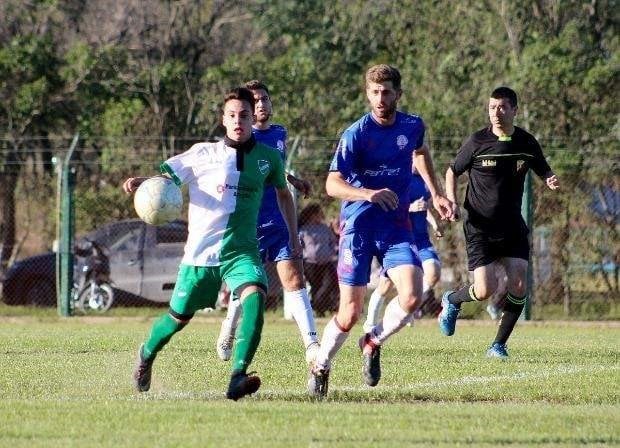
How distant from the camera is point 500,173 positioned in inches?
483

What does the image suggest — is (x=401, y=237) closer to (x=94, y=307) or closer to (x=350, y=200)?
(x=350, y=200)

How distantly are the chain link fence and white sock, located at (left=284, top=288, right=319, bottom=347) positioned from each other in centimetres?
776

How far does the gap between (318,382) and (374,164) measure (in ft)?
4.71

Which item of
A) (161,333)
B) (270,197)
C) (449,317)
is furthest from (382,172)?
(449,317)

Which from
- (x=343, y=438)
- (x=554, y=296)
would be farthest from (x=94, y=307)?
(x=343, y=438)

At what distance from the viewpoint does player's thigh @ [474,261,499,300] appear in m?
12.3

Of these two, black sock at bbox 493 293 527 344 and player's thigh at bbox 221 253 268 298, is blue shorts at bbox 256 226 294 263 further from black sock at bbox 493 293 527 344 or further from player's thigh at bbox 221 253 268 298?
player's thigh at bbox 221 253 268 298

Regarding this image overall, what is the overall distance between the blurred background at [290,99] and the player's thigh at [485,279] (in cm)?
707

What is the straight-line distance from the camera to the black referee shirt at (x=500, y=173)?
481 inches

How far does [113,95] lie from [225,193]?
771 inches

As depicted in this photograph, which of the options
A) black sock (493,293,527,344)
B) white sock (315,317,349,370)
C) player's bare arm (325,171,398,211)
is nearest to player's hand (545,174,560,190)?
black sock (493,293,527,344)

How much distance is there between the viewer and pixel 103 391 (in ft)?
30.1

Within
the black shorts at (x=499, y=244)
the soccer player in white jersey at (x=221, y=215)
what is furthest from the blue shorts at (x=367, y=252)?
the black shorts at (x=499, y=244)

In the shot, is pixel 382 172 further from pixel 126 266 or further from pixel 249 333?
pixel 126 266
